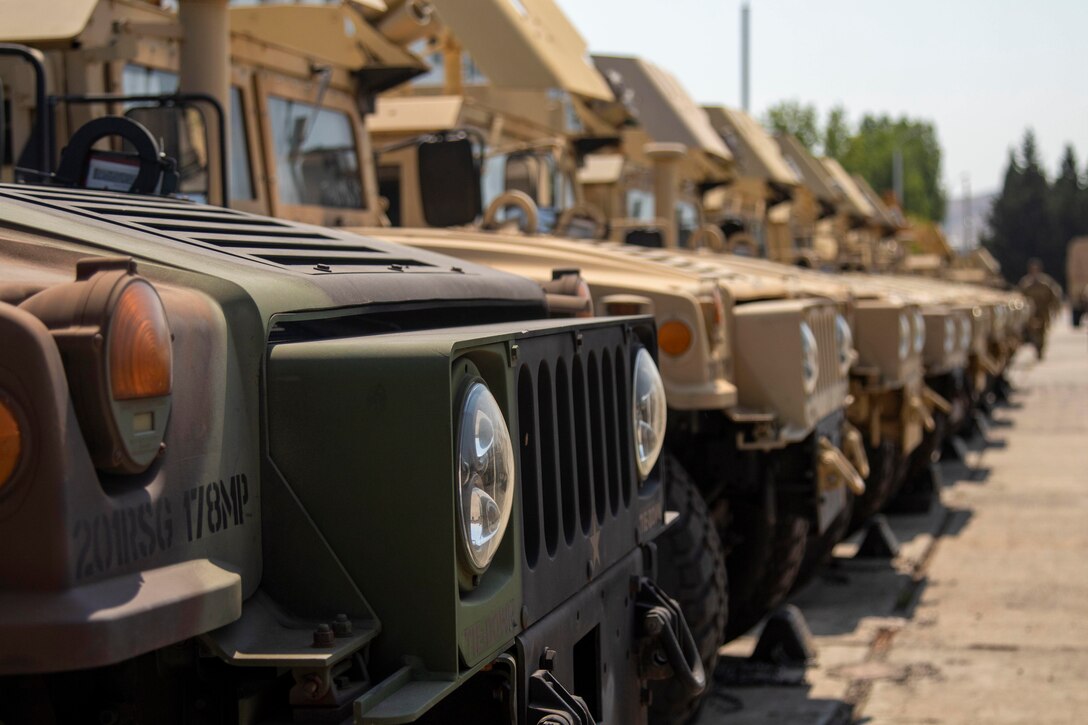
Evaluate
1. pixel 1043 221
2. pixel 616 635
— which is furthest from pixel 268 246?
pixel 1043 221

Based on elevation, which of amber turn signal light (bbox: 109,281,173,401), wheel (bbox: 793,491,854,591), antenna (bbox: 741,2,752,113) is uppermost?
antenna (bbox: 741,2,752,113)

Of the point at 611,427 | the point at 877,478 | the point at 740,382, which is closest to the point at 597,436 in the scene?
the point at 611,427

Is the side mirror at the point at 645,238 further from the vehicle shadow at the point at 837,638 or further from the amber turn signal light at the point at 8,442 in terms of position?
the amber turn signal light at the point at 8,442

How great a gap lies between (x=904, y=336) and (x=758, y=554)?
1.98m

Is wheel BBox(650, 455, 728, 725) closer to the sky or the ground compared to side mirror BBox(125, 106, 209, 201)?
closer to the ground

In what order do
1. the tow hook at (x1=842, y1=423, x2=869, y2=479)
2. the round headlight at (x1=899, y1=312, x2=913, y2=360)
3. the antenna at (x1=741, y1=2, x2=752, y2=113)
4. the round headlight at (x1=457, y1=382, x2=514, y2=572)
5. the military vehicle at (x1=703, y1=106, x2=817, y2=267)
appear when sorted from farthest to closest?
the antenna at (x1=741, y1=2, x2=752, y2=113) < the military vehicle at (x1=703, y1=106, x2=817, y2=267) < the round headlight at (x1=899, y1=312, x2=913, y2=360) < the tow hook at (x1=842, y1=423, x2=869, y2=479) < the round headlight at (x1=457, y1=382, x2=514, y2=572)

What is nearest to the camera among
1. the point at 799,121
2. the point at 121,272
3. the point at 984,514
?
the point at 121,272

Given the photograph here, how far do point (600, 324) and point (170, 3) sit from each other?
101 inches

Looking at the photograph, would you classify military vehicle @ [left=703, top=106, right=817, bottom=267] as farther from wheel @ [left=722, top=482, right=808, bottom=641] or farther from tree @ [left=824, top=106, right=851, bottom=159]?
tree @ [left=824, top=106, right=851, bottom=159]

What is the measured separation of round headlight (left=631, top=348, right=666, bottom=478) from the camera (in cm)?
292

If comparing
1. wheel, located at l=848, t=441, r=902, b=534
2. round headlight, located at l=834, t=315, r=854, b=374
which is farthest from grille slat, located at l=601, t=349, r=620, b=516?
wheel, located at l=848, t=441, r=902, b=534

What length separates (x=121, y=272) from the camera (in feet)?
5.18

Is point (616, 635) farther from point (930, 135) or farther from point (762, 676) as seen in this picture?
point (930, 135)

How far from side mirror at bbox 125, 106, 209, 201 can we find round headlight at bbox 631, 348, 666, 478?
152 cm
